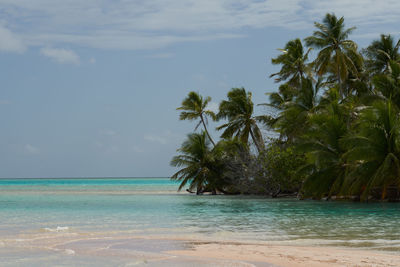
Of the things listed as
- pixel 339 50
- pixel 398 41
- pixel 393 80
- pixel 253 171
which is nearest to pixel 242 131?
pixel 253 171

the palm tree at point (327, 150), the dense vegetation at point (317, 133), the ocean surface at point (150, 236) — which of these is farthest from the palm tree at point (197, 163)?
the ocean surface at point (150, 236)

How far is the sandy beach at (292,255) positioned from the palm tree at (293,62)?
31.3m

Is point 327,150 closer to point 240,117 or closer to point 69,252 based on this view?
point 240,117

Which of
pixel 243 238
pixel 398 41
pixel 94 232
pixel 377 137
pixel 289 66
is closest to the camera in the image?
pixel 243 238

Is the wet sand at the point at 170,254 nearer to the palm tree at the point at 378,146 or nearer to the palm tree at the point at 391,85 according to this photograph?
the palm tree at the point at 378,146

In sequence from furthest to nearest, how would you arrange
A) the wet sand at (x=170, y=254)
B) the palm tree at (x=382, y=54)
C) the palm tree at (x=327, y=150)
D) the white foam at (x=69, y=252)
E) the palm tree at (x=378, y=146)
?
1. the palm tree at (x=382, y=54)
2. the palm tree at (x=327, y=150)
3. the palm tree at (x=378, y=146)
4. the white foam at (x=69, y=252)
5. the wet sand at (x=170, y=254)

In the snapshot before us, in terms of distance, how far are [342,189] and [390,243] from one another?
48.9ft

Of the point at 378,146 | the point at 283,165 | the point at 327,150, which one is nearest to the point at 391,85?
the point at 378,146

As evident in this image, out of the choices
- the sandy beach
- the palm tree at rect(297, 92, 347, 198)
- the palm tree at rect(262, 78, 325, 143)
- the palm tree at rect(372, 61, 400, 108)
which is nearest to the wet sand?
the sandy beach

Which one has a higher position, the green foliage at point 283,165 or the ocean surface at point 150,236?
the green foliage at point 283,165

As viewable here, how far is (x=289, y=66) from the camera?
3966cm

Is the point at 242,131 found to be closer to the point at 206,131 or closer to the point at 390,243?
the point at 206,131

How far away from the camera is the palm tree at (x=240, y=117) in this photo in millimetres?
39031

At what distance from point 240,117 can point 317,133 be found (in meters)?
13.2
